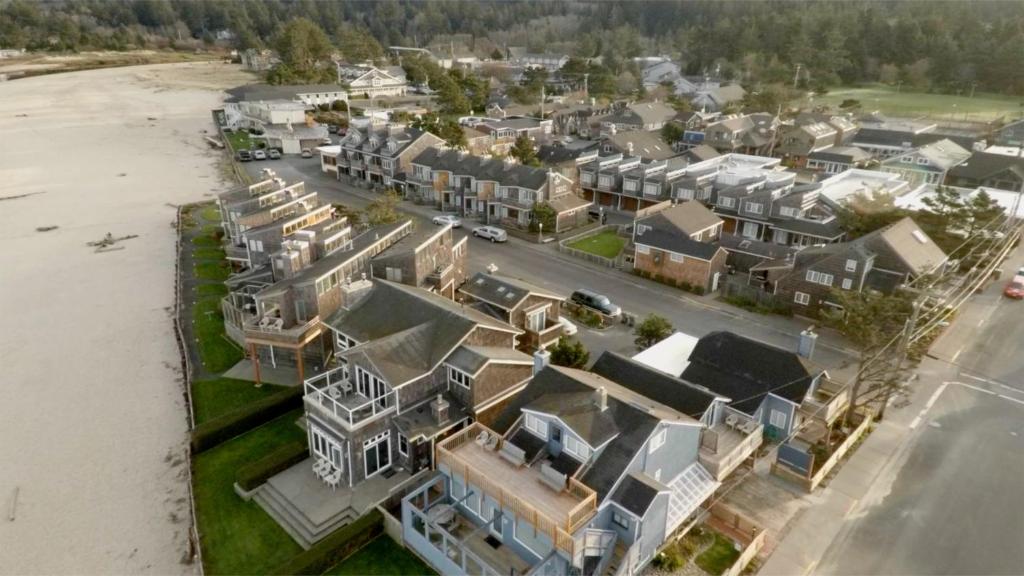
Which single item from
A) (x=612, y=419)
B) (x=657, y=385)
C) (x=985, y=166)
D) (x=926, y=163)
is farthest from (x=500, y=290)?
(x=985, y=166)

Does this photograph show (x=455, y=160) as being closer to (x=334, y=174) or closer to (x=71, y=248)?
(x=334, y=174)

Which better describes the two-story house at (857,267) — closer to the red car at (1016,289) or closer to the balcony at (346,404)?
the red car at (1016,289)

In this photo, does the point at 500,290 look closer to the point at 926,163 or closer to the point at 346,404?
the point at 346,404

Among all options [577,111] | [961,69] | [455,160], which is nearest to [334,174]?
[455,160]

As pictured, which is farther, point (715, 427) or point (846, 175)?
point (846, 175)

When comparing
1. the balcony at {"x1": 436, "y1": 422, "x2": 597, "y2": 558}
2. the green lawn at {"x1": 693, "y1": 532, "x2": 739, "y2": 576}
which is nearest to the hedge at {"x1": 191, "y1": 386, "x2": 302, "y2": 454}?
the balcony at {"x1": 436, "y1": 422, "x2": 597, "y2": 558}
